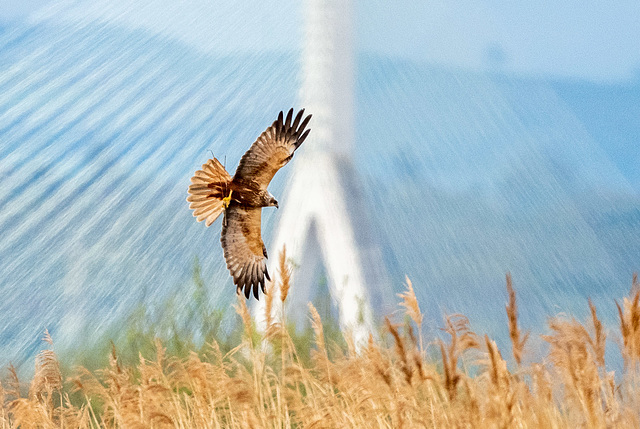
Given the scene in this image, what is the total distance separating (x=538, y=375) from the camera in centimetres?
187

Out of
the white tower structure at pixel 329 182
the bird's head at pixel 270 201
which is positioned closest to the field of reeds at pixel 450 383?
the bird's head at pixel 270 201

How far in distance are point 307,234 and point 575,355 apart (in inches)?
192

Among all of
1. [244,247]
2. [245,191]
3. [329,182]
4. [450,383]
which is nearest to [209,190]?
[245,191]

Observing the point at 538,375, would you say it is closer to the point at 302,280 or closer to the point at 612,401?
the point at 612,401

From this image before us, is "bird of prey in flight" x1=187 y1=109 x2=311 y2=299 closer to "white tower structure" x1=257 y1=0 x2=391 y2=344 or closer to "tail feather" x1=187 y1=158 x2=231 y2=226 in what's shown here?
"tail feather" x1=187 y1=158 x2=231 y2=226

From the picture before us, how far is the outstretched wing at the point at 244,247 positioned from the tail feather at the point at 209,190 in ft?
0.18

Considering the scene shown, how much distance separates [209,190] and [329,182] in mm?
4019

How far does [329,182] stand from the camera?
6371 mm

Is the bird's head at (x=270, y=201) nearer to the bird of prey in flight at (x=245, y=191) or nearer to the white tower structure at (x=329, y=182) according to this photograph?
the bird of prey in flight at (x=245, y=191)

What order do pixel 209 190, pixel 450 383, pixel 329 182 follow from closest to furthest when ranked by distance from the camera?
pixel 450 383 < pixel 209 190 < pixel 329 182

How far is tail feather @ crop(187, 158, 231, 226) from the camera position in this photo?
235 cm

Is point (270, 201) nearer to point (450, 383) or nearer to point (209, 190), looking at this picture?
point (209, 190)

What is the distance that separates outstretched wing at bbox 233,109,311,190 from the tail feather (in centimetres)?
6

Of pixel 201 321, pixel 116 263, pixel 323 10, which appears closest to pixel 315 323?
pixel 201 321
